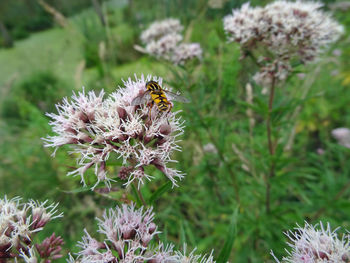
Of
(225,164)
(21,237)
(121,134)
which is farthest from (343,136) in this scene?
(21,237)

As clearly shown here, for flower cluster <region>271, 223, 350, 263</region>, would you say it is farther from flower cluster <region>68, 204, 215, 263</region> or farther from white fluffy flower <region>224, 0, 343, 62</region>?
white fluffy flower <region>224, 0, 343, 62</region>

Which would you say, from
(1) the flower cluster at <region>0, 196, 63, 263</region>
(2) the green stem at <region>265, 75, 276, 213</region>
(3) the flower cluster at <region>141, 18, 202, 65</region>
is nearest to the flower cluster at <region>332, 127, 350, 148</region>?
(2) the green stem at <region>265, 75, 276, 213</region>

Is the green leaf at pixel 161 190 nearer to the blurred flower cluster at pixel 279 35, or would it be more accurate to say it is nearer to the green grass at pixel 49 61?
the blurred flower cluster at pixel 279 35

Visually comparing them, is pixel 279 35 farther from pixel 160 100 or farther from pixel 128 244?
pixel 128 244

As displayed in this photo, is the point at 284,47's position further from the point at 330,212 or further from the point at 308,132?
the point at 308,132

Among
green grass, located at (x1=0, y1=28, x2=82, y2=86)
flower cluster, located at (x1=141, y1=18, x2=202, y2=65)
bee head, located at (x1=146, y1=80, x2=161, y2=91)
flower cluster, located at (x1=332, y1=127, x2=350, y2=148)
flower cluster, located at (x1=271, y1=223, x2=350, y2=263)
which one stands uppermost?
green grass, located at (x1=0, y1=28, x2=82, y2=86)

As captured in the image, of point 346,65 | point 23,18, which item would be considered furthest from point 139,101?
point 23,18
